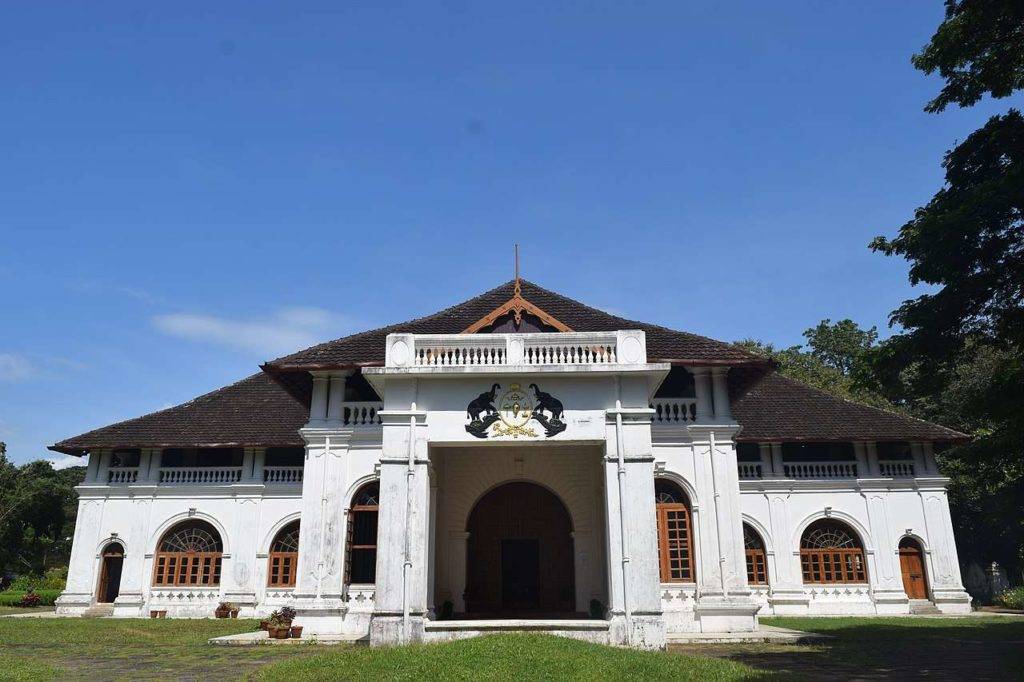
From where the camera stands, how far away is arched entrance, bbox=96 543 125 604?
22641 millimetres

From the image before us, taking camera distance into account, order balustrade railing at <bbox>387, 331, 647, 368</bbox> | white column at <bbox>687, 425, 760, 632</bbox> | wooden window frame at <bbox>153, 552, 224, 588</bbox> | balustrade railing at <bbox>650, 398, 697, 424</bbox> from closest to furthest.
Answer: balustrade railing at <bbox>387, 331, 647, 368</bbox> → white column at <bbox>687, 425, 760, 632</bbox> → balustrade railing at <bbox>650, 398, 697, 424</bbox> → wooden window frame at <bbox>153, 552, 224, 588</bbox>

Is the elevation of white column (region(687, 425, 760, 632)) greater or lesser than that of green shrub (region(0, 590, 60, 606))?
greater

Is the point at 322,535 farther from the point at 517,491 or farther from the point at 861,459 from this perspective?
the point at 861,459

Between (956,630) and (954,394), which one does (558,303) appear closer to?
(956,630)

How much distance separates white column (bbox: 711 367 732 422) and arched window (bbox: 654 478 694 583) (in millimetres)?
1960

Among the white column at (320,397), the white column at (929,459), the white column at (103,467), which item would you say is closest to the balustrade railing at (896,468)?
the white column at (929,459)

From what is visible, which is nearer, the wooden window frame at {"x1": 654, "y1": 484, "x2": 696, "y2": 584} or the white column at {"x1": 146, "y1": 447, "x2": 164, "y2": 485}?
the wooden window frame at {"x1": 654, "y1": 484, "x2": 696, "y2": 584}

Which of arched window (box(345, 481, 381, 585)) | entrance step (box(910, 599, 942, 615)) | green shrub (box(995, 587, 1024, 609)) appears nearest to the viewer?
arched window (box(345, 481, 381, 585))

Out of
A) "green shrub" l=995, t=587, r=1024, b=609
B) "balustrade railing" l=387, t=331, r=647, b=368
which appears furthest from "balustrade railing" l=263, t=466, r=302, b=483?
"green shrub" l=995, t=587, r=1024, b=609

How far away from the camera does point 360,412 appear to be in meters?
16.5

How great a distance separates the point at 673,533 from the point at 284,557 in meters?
12.9

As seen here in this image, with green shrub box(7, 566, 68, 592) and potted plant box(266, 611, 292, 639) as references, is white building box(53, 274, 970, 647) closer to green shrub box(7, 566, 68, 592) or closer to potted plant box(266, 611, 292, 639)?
potted plant box(266, 611, 292, 639)

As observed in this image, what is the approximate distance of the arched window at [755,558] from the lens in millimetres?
21688

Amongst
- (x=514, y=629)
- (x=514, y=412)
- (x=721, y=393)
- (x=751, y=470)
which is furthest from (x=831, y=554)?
(x=514, y=412)
